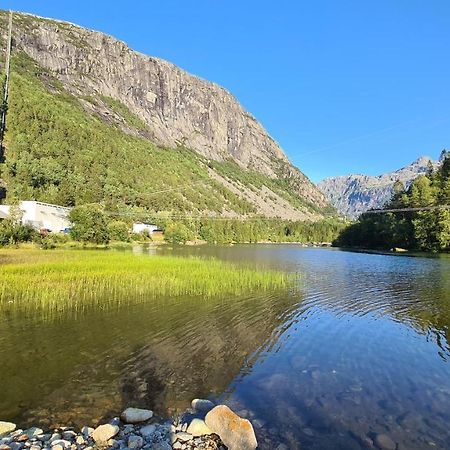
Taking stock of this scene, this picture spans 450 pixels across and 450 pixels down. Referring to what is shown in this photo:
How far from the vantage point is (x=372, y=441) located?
781 centimetres

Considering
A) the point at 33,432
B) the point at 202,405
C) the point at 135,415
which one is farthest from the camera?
the point at 202,405

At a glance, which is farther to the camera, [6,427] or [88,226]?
[88,226]

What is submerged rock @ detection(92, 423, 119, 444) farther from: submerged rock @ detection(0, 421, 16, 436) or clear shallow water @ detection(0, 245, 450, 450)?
submerged rock @ detection(0, 421, 16, 436)

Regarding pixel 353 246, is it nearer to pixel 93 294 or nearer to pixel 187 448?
pixel 93 294

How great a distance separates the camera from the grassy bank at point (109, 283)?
1936 cm

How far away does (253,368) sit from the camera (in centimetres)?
1184

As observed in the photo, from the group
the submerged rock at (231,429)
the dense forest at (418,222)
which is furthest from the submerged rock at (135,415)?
the dense forest at (418,222)

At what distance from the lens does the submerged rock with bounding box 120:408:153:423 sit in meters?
7.87

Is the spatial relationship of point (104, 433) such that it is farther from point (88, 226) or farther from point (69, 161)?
point (69, 161)

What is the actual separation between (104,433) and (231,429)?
2371 millimetres

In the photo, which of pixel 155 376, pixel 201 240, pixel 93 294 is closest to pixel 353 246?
pixel 201 240

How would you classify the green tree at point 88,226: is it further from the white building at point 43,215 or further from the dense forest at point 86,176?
the white building at point 43,215

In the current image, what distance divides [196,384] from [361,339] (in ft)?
27.8

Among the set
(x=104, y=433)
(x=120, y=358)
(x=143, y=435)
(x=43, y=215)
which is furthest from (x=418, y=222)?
(x=104, y=433)
